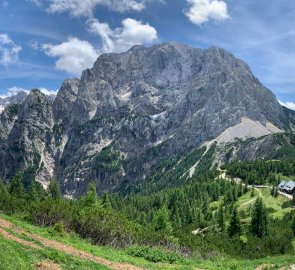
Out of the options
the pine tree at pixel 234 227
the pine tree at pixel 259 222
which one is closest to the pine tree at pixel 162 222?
the pine tree at pixel 234 227

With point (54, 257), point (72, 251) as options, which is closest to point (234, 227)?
point (72, 251)

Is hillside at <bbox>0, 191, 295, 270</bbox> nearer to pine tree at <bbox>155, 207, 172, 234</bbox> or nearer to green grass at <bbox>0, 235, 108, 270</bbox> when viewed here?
green grass at <bbox>0, 235, 108, 270</bbox>

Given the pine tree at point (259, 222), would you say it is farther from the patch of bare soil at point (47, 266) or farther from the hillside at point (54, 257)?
the patch of bare soil at point (47, 266)

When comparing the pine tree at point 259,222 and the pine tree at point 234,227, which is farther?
the pine tree at point 259,222

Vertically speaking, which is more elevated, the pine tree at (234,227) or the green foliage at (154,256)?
the pine tree at (234,227)

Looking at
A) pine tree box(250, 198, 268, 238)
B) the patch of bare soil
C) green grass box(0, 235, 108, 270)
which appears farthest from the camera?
pine tree box(250, 198, 268, 238)

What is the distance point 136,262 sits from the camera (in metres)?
46.3

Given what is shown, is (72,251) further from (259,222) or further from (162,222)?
(259,222)

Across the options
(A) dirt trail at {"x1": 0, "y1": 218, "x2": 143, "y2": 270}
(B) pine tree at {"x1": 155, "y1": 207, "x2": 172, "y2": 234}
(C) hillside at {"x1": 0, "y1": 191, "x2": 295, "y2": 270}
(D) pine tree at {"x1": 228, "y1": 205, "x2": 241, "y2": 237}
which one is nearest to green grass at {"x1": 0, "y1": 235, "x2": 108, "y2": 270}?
(C) hillside at {"x1": 0, "y1": 191, "x2": 295, "y2": 270}

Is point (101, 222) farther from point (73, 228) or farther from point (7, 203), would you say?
point (7, 203)

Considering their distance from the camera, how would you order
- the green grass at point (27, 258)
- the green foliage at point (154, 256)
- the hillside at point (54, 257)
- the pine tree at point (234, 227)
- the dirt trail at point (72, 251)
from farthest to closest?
the pine tree at point (234, 227)
the green foliage at point (154, 256)
the dirt trail at point (72, 251)
the hillside at point (54, 257)
the green grass at point (27, 258)

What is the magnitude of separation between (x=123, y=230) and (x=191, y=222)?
115182mm

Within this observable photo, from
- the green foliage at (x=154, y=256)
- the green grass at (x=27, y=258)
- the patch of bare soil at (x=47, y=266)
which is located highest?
the green grass at (x=27, y=258)

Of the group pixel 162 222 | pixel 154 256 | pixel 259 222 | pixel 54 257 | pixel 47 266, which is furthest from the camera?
pixel 259 222
